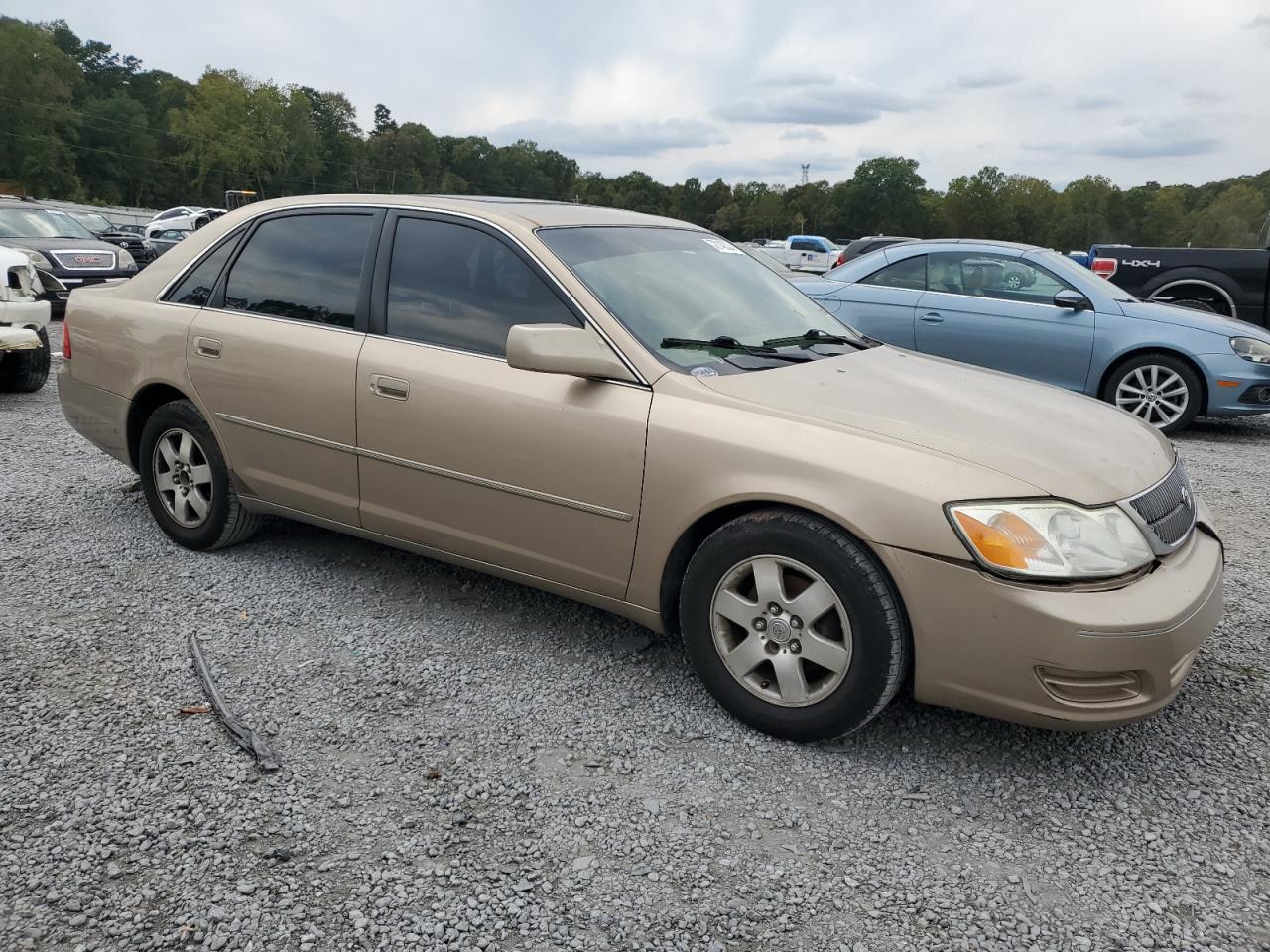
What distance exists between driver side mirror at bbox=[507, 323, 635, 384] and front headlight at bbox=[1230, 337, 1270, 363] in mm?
6559

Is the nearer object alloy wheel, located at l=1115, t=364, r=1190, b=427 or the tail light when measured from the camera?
alloy wheel, located at l=1115, t=364, r=1190, b=427

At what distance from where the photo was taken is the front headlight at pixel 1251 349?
7.73 meters

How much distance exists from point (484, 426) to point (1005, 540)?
175 centimetres

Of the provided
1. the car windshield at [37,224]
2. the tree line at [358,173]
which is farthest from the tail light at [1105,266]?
the tree line at [358,173]

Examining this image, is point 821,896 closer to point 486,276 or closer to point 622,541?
point 622,541

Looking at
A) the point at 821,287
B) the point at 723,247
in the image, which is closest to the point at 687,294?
the point at 723,247

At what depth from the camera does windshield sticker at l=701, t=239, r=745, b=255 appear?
13.9 feet

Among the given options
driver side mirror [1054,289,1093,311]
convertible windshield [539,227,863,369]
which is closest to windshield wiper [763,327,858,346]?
convertible windshield [539,227,863,369]

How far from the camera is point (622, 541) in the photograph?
3232 mm

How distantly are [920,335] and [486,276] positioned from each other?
5.42 metres

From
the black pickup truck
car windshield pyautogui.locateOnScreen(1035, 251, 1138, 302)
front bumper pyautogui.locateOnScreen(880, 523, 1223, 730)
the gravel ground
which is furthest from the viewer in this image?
the black pickup truck

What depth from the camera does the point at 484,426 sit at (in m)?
3.46

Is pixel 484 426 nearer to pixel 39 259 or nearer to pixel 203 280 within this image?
pixel 203 280

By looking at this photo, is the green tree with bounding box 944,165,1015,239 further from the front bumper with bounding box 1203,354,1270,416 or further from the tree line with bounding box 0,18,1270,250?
the front bumper with bounding box 1203,354,1270,416
